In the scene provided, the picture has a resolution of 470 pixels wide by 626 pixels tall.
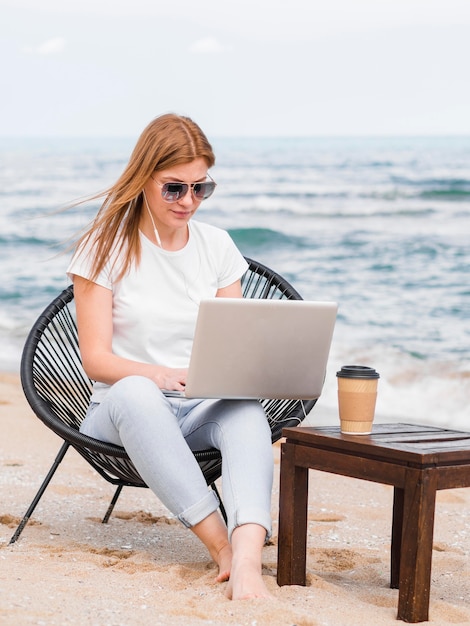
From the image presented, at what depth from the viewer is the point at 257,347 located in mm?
2246

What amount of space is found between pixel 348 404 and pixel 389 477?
209 millimetres

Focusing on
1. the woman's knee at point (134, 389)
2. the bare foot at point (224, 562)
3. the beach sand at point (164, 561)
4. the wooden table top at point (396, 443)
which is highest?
the woman's knee at point (134, 389)

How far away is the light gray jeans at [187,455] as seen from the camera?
2.19 metres

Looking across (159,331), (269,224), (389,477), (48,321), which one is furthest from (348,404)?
(269,224)

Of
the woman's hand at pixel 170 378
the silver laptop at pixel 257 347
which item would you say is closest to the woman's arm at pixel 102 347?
the woman's hand at pixel 170 378

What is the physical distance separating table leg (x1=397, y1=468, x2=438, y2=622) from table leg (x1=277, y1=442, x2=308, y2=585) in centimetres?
32

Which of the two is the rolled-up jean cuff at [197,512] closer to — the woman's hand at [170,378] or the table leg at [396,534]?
the woman's hand at [170,378]

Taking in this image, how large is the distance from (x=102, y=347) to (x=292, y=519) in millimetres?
635

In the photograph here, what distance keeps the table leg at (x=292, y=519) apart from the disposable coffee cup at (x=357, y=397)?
0.50 ft

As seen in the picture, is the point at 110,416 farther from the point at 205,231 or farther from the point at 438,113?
the point at 438,113

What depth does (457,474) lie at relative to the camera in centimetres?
198

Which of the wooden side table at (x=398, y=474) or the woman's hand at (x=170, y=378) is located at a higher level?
the woman's hand at (x=170, y=378)

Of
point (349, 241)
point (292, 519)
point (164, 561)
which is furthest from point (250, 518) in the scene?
point (349, 241)

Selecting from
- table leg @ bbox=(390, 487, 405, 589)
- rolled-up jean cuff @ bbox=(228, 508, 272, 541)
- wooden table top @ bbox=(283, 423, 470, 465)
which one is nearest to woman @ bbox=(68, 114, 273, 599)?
rolled-up jean cuff @ bbox=(228, 508, 272, 541)
